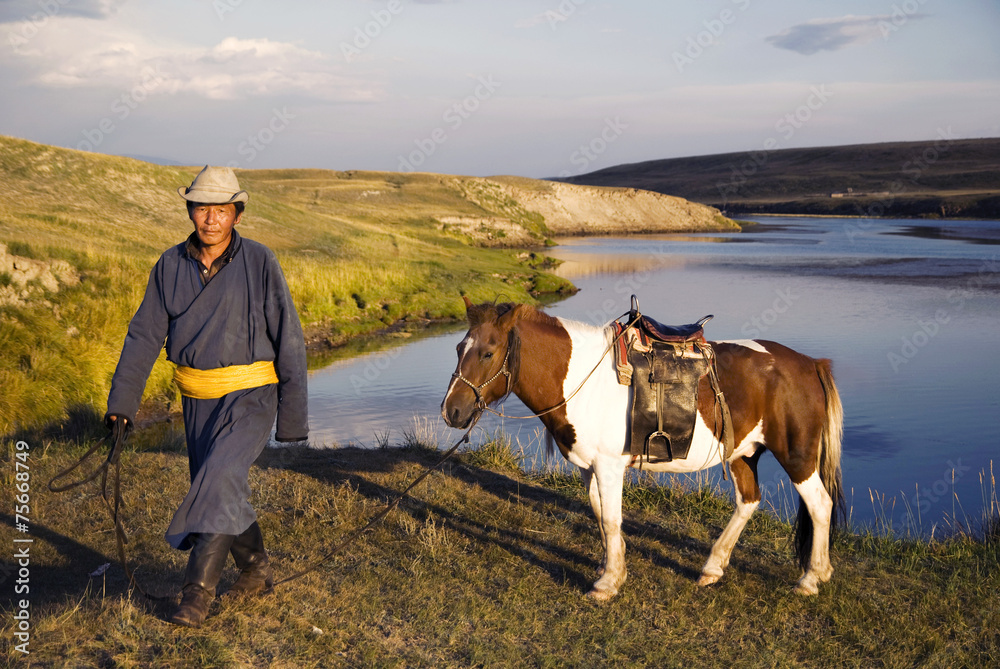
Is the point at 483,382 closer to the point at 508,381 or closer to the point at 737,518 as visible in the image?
the point at 508,381

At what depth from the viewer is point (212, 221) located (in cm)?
457

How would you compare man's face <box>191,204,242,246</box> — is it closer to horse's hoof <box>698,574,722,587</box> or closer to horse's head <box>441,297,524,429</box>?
horse's head <box>441,297,524,429</box>

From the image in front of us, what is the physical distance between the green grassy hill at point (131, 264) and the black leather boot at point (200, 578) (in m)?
8.19

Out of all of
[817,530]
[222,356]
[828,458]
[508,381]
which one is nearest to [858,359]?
[828,458]

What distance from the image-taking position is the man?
14.5 ft

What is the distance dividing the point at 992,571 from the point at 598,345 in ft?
11.4

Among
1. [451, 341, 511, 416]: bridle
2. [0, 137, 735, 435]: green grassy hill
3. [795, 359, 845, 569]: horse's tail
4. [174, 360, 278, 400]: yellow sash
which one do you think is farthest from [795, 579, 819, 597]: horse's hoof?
[0, 137, 735, 435]: green grassy hill

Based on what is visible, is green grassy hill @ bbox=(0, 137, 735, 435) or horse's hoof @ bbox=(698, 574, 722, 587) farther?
green grassy hill @ bbox=(0, 137, 735, 435)

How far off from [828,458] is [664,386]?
1447 millimetres

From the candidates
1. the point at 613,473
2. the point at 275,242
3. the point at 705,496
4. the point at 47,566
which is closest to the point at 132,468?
the point at 47,566

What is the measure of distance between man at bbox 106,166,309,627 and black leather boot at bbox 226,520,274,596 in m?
0.08

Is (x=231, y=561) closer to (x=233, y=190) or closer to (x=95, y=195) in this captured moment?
(x=233, y=190)

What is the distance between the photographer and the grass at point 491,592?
450 centimetres

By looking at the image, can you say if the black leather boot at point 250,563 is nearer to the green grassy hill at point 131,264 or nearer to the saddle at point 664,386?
the saddle at point 664,386
